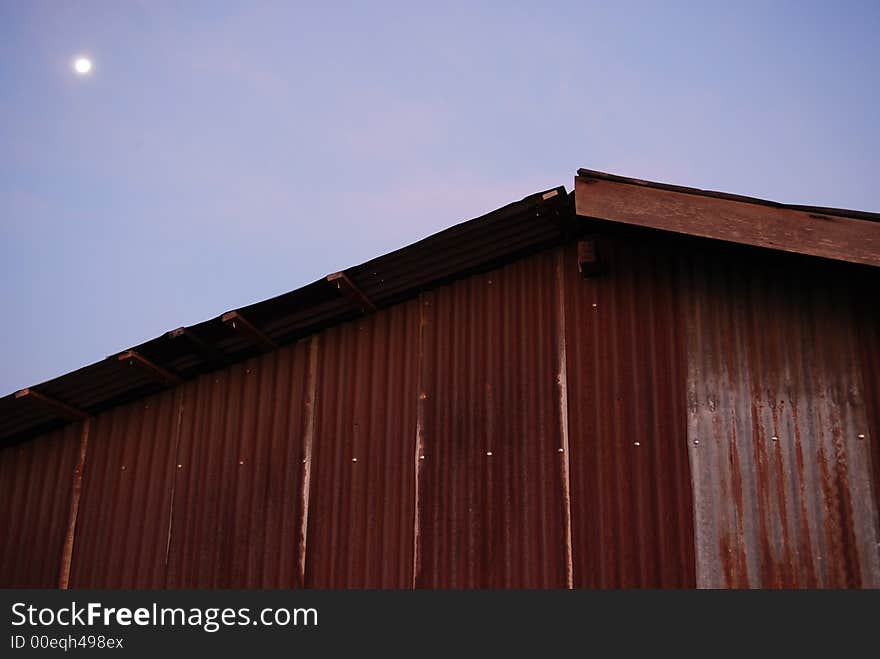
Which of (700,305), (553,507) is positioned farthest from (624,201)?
(553,507)

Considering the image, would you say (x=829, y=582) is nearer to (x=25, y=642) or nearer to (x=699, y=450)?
(x=699, y=450)

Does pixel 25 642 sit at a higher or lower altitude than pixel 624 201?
lower

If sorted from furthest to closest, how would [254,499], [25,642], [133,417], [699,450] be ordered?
[133,417], [254,499], [699,450], [25,642]

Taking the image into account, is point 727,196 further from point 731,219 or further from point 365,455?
point 365,455

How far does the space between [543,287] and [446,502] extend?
2.03m

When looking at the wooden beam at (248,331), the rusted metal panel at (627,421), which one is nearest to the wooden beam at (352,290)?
the wooden beam at (248,331)

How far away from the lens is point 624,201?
7.78 metres

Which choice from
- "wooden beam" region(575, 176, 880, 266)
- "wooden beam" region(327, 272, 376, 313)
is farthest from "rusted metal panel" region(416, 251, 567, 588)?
"wooden beam" region(575, 176, 880, 266)

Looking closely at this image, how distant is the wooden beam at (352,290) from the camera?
28.6 feet

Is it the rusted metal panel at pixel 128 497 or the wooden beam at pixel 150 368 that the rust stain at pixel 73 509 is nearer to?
the rusted metal panel at pixel 128 497

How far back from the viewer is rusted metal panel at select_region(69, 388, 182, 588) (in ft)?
31.0

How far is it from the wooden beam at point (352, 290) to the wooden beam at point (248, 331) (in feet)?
3.12

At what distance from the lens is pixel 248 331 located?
362 inches

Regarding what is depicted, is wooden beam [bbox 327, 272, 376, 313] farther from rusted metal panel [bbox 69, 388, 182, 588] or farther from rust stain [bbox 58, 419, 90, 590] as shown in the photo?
rust stain [bbox 58, 419, 90, 590]
